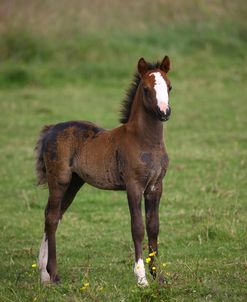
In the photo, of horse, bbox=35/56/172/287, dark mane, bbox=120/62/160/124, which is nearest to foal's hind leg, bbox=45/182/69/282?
horse, bbox=35/56/172/287

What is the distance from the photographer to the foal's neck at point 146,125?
704 centimetres

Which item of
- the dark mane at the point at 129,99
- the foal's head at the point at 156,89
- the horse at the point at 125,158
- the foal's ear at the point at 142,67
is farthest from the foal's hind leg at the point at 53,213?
the foal's ear at the point at 142,67

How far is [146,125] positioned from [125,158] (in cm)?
35

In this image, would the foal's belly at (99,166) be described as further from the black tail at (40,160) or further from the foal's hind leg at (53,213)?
the black tail at (40,160)

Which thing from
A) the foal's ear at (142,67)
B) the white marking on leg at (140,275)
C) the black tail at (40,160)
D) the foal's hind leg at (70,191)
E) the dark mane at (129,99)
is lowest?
the white marking on leg at (140,275)

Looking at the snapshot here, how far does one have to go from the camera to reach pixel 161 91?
22.3 feet

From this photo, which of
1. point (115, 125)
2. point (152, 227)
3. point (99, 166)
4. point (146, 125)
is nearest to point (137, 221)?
point (152, 227)

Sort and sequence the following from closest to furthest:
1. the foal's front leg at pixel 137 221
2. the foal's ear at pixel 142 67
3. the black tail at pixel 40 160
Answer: the foal's front leg at pixel 137 221 → the foal's ear at pixel 142 67 → the black tail at pixel 40 160

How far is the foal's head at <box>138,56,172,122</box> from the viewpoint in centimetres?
670

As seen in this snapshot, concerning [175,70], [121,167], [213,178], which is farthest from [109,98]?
[121,167]

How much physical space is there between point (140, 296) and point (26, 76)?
43.1ft

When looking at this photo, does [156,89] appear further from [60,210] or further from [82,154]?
[60,210]

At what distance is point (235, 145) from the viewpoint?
1336cm

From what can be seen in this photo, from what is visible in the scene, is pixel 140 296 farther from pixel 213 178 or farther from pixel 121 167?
pixel 213 178
